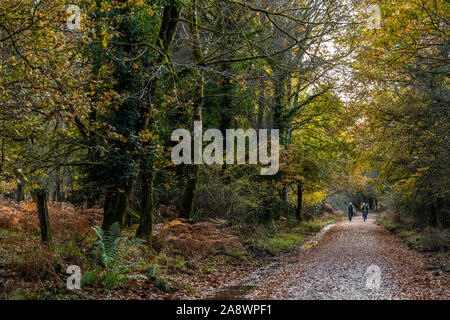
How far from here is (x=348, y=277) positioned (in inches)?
351

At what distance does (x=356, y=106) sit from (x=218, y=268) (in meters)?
9.45

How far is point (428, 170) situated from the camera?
11805mm

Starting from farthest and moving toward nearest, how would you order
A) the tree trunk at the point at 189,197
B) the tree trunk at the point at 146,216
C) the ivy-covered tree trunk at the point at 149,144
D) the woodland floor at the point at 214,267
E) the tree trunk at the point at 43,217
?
1. the tree trunk at the point at 189,197
2. the tree trunk at the point at 146,216
3. the ivy-covered tree trunk at the point at 149,144
4. the tree trunk at the point at 43,217
5. the woodland floor at the point at 214,267

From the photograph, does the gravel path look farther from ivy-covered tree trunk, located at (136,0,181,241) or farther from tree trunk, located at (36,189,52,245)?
tree trunk, located at (36,189,52,245)

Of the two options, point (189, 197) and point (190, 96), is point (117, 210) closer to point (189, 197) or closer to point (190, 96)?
point (189, 197)

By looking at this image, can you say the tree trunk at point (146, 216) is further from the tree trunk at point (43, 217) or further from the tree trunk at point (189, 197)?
the tree trunk at point (189, 197)

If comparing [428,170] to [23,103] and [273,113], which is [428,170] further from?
[23,103]

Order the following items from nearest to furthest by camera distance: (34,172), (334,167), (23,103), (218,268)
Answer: (23,103) → (34,172) → (218,268) → (334,167)

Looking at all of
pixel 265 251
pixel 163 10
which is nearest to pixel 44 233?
pixel 163 10

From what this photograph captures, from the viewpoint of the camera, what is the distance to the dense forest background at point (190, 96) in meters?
6.45

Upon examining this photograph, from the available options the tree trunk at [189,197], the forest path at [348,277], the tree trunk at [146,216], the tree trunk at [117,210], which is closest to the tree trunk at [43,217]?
the tree trunk at [117,210]

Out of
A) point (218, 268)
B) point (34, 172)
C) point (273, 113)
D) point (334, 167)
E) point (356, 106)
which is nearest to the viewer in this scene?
point (34, 172)

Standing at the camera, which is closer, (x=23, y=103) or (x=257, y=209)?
(x=23, y=103)

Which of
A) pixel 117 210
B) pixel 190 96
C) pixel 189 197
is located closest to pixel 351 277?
pixel 117 210
